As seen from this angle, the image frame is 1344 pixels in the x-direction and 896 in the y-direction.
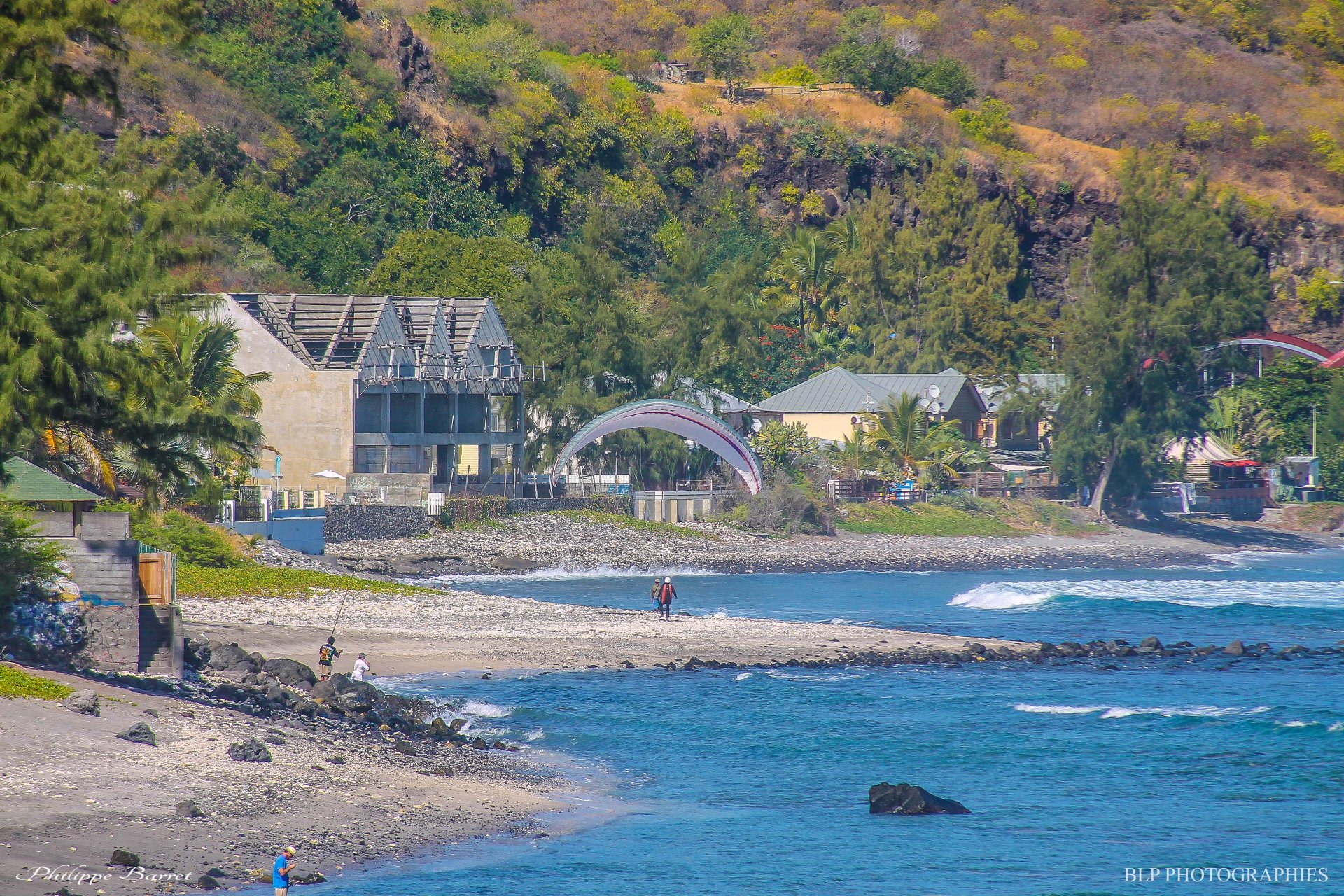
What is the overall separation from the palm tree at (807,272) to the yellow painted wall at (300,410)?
163 ft

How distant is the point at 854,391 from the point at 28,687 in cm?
6621

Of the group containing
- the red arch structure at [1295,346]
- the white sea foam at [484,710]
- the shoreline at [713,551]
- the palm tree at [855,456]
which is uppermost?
the red arch structure at [1295,346]

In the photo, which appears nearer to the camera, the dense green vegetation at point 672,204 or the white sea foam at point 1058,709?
the dense green vegetation at point 672,204

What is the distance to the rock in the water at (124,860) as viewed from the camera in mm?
16078

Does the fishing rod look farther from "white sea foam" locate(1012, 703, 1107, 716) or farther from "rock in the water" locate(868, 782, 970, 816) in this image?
"rock in the water" locate(868, 782, 970, 816)

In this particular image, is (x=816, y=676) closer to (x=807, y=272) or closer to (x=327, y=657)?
(x=327, y=657)

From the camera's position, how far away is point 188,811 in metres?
18.0

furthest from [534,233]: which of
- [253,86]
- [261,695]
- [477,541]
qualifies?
[261,695]

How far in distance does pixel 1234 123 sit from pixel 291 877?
134237 mm

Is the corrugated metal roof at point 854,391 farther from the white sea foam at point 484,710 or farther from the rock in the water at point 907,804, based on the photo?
the rock in the water at point 907,804

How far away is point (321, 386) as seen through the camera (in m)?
60.1

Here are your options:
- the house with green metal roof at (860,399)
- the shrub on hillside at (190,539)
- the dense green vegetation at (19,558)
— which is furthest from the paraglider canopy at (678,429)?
the dense green vegetation at (19,558)

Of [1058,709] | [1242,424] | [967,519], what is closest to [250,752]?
[1058,709]

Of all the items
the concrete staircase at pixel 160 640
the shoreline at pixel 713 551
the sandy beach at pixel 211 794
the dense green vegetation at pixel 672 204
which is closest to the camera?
the sandy beach at pixel 211 794
